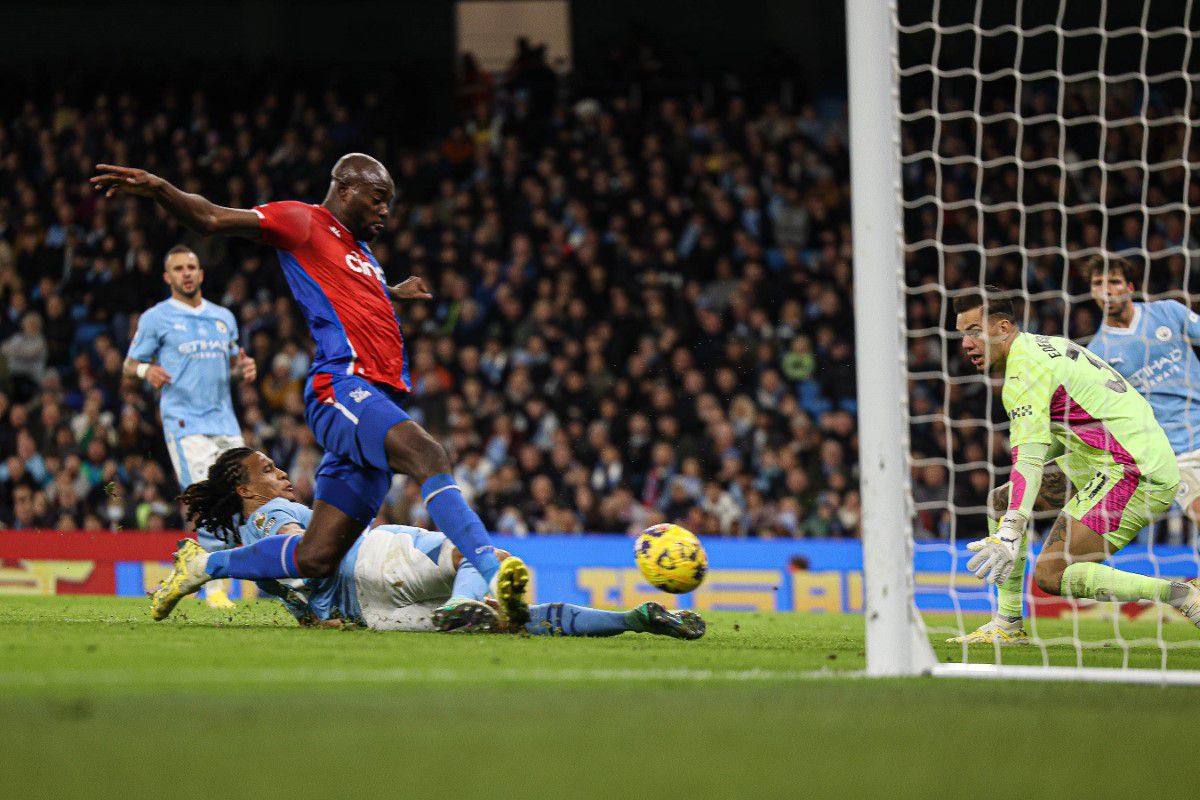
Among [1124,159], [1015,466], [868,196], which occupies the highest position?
[1124,159]

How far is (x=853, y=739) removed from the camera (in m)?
3.28

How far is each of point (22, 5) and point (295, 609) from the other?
15914mm

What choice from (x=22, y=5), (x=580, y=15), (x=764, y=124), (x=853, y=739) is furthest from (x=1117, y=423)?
(x=22, y=5)

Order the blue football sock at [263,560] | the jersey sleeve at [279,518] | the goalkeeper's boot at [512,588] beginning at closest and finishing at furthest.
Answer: the goalkeeper's boot at [512,588] → the blue football sock at [263,560] → the jersey sleeve at [279,518]

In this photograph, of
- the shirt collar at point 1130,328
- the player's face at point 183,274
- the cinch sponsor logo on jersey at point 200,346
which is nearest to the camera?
the shirt collar at point 1130,328

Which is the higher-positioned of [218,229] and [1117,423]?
[218,229]

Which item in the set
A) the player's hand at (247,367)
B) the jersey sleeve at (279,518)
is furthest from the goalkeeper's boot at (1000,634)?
the player's hand at (247,367)

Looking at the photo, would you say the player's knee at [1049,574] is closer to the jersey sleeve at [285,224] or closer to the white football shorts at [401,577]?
the white football shorts at [401,577]

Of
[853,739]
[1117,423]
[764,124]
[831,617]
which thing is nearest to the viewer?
[853,739]

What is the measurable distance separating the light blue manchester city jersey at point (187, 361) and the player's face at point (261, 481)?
185 cm

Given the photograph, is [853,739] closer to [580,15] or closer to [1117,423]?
[1117,423]

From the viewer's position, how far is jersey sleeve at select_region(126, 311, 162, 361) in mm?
8711

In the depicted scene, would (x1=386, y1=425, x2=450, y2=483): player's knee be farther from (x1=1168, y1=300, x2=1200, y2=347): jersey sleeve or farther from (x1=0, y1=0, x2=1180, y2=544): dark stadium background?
(x1=0, y1=0, x2=1180, y2=544): dark stadium background

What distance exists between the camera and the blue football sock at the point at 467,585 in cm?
613
